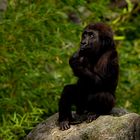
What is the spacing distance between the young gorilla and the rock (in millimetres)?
111

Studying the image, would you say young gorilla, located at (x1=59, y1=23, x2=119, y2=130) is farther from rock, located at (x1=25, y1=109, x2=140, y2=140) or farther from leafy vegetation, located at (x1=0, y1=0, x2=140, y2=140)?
leafy vegetation, located at (x1=0, y1=0, x2=140, y2=140)

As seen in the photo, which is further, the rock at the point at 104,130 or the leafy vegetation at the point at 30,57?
the leafy vegetation at the point at 30,57

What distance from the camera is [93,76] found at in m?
6.34

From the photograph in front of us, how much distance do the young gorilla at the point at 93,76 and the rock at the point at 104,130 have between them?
0.11 meters

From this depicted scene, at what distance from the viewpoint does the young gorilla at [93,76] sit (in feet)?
20.9

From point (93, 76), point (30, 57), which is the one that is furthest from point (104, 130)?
point (30, 57)

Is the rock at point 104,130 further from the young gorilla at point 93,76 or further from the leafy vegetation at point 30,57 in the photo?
the leafy vegetation at point 30,57

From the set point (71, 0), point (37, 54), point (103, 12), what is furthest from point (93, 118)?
point (103, 12)

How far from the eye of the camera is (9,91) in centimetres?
860

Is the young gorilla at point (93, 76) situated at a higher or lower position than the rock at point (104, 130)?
higher

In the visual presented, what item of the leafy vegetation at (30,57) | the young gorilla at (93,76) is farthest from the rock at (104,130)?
the leafy vegetation at (30,57)

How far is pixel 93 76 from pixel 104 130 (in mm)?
626

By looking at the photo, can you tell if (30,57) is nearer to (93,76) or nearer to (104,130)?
(93,76)

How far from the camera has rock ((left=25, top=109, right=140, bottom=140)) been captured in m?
5.87
